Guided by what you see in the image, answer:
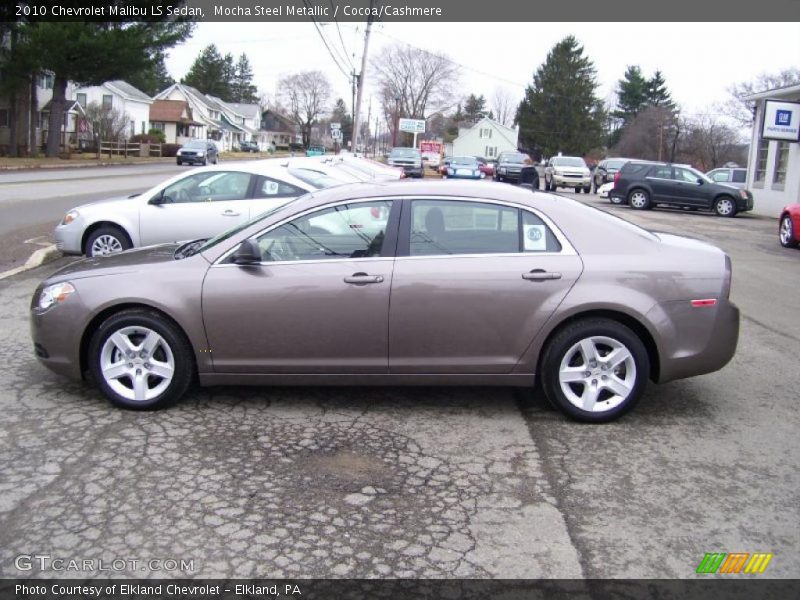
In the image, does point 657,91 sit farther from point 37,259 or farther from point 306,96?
point 37,259

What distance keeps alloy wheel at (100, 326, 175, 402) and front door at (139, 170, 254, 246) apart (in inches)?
179

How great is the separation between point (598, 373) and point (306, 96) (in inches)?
5041

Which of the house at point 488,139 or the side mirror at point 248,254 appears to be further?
the house at point 488,139

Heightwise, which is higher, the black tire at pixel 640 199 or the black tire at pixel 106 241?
the black tire at pixel 640 199

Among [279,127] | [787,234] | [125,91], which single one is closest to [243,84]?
[279,127]

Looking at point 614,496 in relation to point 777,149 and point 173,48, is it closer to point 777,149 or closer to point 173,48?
point 777,149

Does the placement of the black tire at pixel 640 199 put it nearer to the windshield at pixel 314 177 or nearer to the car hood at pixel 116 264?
the windshield at pixel 314 177

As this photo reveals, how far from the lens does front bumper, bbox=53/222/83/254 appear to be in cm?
998

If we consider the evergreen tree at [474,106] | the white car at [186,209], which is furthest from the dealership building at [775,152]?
the evergreen tree at [474,106]

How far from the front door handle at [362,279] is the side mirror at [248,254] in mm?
606

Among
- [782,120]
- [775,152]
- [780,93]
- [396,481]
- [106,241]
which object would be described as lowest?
[396,481]

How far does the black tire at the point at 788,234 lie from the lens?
1641 centimetres

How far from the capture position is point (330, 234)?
16.8 ft

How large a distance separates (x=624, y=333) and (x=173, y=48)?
48.1 metres
